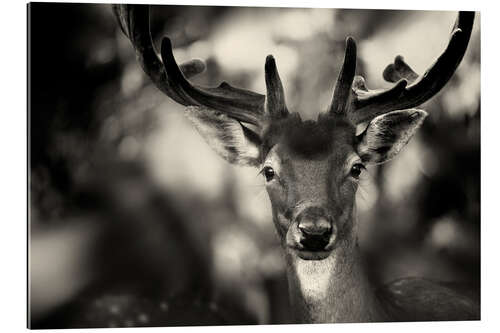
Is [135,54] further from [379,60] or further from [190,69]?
[379,60]

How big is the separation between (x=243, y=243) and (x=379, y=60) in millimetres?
1284

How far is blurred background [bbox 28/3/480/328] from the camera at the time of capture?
465 cm

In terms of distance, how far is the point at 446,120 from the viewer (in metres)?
5.15

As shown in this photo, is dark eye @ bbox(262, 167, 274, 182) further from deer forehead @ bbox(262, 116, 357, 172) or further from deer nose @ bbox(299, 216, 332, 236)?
deer nose @ bbox(299, 216, 332, 236)

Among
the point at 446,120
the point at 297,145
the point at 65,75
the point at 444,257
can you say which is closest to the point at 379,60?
the point at 446,120

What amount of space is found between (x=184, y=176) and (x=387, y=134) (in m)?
1.10

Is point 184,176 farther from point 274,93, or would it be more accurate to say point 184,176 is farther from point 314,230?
point 314,230

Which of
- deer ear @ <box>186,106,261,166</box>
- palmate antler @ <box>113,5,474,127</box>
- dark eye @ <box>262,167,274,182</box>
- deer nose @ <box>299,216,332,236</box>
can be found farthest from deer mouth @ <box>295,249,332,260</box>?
palmate antler @ <box>113,5,474,127</box>

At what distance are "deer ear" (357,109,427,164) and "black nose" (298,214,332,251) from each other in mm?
606

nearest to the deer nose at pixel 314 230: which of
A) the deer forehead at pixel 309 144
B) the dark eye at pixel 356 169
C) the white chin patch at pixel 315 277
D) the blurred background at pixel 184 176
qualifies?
the white chin patch at pixel 315 277

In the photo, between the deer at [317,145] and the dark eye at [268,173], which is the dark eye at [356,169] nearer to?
the deer at [317,145]

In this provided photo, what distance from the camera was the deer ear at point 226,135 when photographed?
15.1 feet

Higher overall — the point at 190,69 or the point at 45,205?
the point at 190,69

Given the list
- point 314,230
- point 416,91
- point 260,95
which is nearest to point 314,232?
point 314,230
